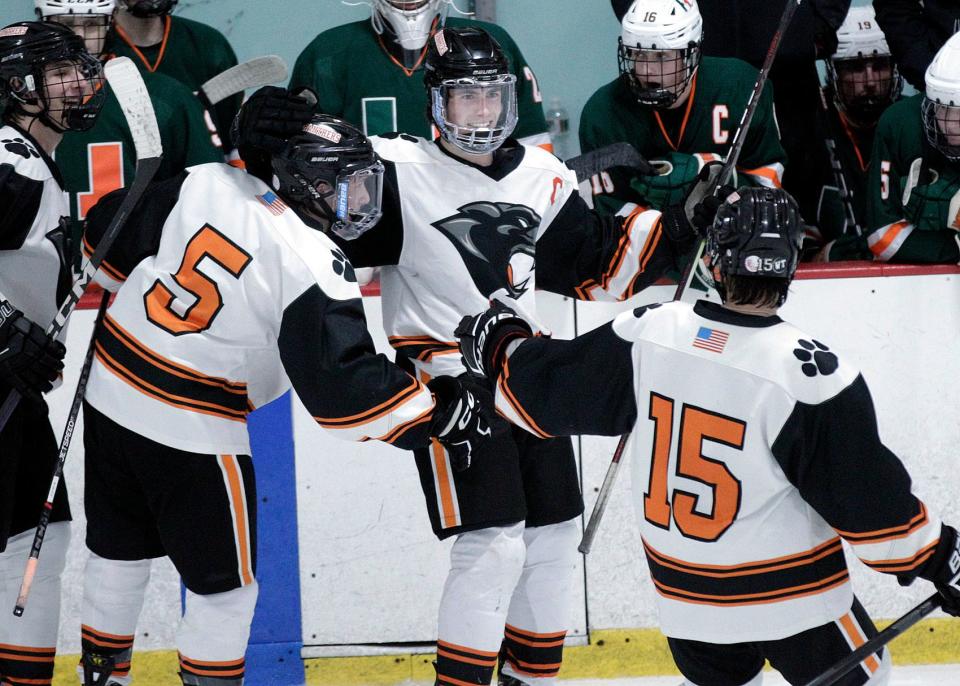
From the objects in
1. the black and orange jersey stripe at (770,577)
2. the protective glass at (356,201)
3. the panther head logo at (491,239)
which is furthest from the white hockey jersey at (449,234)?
the black and orange jersey stripe at (770,577)

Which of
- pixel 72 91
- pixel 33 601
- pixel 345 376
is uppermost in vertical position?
pixel 72 91

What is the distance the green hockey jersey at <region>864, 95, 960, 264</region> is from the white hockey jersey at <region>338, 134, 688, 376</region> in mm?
940

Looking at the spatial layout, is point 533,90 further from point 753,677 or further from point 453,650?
point 753,677

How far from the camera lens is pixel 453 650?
275 centimetres

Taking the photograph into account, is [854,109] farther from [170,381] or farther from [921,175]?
[170,381]

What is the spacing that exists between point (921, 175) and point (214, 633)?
197 centimetres

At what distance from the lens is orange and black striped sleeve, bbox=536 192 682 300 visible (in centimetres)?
290

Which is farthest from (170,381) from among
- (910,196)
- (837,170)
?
(837,170)

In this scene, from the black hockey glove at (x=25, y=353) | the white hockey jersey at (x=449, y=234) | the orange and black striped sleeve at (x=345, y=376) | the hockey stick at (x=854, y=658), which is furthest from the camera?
the white hockey jersey at (x=449, y=234)

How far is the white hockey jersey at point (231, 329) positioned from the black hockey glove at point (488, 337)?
120mm

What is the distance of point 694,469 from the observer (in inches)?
86.4

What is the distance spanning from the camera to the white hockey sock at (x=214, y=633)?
8.51 feet

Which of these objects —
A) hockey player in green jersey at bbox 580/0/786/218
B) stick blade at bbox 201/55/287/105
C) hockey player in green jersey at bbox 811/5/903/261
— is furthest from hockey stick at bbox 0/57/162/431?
hockey player in green jersey at bbox 811/5/903/261

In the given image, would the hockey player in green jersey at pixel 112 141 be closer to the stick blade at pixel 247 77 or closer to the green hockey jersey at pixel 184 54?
the stick blade at pixel 247 77
